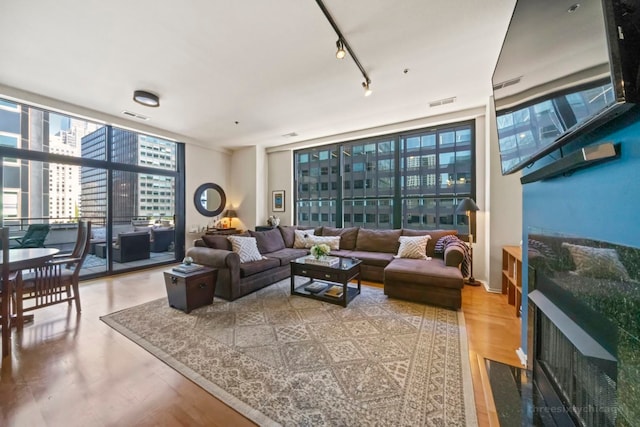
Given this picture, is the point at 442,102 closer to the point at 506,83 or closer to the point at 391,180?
the point at 391,180

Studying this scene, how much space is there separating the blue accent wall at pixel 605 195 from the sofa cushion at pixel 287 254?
10.5ft

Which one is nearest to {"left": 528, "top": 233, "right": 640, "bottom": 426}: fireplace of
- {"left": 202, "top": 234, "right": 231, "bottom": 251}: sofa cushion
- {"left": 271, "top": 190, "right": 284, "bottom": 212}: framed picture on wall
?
{"left": 202, "top": 234, "right": 231, "bottom": 251}: sofa cushion

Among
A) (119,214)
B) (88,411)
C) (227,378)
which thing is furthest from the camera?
(119,214)

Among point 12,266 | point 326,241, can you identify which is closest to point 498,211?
point 326,241

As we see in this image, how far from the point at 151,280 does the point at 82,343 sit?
2015 mm

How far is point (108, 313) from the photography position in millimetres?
2705

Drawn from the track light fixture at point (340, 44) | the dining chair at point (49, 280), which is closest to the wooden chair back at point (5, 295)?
the dining chair at point (49, 280)

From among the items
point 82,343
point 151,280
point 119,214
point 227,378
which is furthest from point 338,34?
point 119,214

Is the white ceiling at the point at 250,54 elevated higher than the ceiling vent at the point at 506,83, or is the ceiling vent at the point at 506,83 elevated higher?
the white ceiling at the point at 250,54

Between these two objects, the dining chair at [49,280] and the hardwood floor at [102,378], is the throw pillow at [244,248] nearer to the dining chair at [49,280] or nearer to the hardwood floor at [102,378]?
the hardwood floor at [102,378]

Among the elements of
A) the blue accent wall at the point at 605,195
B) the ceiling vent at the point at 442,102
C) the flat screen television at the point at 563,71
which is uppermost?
the ceiling vent at the point at 442,102

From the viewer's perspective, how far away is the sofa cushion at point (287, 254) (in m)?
3.87

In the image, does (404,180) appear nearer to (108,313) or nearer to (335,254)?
(335,254)

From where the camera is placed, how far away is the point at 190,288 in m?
2.69
